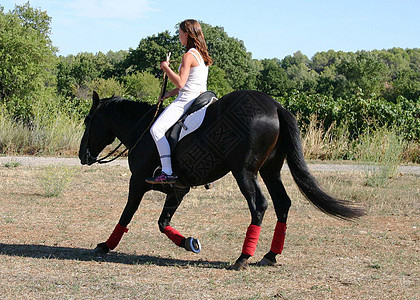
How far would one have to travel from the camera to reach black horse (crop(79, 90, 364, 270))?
557 cm

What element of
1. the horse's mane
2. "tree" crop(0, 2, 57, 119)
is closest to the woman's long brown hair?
the horse's mane

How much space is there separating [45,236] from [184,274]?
285cm

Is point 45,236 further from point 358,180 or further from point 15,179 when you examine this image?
point 358,180

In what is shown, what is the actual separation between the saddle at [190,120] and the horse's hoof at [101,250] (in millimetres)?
1570

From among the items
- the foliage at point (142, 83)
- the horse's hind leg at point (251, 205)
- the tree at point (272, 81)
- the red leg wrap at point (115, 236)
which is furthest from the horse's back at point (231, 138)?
the tree at point (272, 81)

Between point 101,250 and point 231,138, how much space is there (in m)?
2.25

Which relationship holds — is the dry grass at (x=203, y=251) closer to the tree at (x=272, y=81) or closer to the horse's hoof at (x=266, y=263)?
the horse's hoof at (x=266, y=263)

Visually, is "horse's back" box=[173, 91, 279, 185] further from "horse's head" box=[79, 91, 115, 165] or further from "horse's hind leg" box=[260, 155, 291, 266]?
"horse's head" box=[79, 91, 115, 165]

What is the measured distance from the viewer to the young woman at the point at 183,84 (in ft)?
18.8

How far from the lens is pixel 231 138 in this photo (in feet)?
18.4

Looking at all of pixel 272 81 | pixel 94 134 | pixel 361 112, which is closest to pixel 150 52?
pixel 272 81

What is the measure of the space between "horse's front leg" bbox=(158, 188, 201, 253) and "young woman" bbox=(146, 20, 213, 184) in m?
0.63

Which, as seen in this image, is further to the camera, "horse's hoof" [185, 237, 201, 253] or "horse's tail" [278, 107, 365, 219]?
"horse's hoof" [185, 237, 201, 253]

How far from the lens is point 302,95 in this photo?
20203mm
